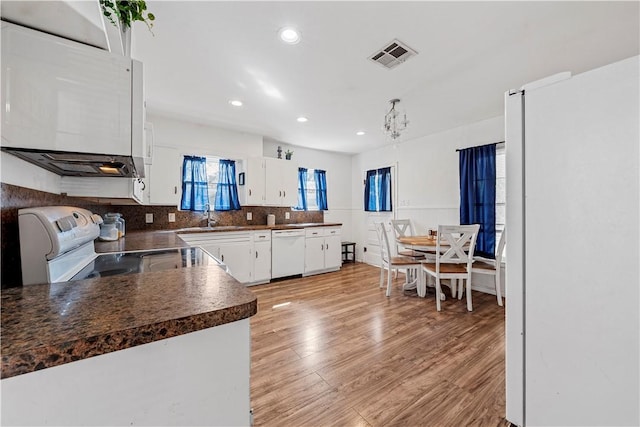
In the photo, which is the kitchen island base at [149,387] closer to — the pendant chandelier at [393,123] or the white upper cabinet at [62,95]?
the white upper cabinet at [62,95]

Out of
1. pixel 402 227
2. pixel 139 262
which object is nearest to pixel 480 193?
pixel 402 227

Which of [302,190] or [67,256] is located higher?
[302,190]

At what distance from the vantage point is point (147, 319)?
0.57 metres

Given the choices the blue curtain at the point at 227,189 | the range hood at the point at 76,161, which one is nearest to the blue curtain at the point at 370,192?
the blue curtain at the point at 227,189

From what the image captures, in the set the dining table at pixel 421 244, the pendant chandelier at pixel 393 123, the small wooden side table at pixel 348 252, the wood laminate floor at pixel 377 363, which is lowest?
the wood laminate floor at pixel 377 363

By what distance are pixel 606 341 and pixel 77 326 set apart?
5.66ft

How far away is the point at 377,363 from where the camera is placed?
194 centimetres

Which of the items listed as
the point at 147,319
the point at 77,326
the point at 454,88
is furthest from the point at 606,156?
the point at 454,88

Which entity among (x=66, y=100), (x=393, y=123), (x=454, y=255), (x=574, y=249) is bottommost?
(x=454, y=255)

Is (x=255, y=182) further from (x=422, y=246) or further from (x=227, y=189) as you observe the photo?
(x=422, y=246)

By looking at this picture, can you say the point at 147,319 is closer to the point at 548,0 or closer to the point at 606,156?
the point at 606,156

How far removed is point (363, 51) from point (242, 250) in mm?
2955

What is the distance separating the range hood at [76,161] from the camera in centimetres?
93

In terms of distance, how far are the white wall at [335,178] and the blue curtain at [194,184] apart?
1813 millimetres
